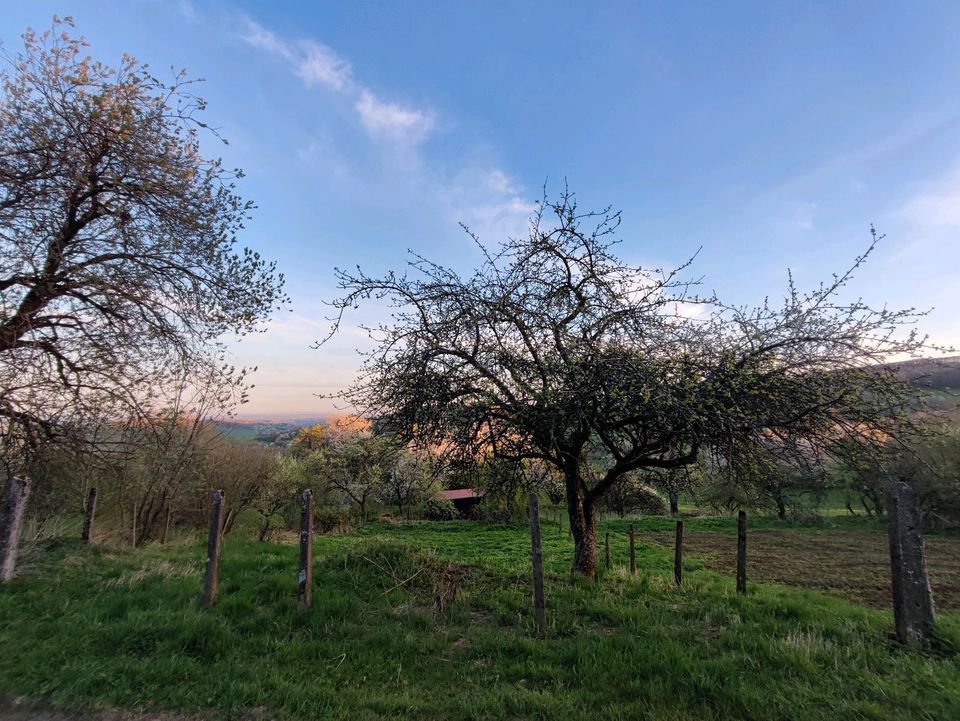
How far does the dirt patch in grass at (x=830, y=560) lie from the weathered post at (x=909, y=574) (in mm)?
7671

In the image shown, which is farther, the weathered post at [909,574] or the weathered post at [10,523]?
the weathered post at [10,523]

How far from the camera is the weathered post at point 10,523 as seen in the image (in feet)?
24.0

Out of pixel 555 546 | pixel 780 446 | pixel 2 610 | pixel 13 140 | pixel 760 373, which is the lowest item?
pixel 555 546

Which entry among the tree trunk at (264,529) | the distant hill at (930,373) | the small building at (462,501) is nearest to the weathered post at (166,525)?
the tree trunk at (264,529)

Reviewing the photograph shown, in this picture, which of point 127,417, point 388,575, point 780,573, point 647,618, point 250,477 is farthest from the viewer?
point 250,477

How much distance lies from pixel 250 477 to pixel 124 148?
1233 centimetres

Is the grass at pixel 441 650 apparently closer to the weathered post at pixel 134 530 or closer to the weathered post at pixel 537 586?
the weathered post at pixel 537 586

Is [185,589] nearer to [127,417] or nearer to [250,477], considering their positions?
[127,417]

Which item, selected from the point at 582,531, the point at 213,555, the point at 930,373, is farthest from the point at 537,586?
the point at 930,373

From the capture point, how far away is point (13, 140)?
26.1ft

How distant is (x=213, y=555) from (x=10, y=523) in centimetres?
435

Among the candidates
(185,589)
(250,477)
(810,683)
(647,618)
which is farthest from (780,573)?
(250,477)

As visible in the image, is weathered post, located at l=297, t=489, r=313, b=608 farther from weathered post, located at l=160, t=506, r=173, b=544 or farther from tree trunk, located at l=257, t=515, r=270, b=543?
tree trunk, located at l=257, t=515, r=270, b=543

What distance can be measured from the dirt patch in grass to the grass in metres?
8.09
